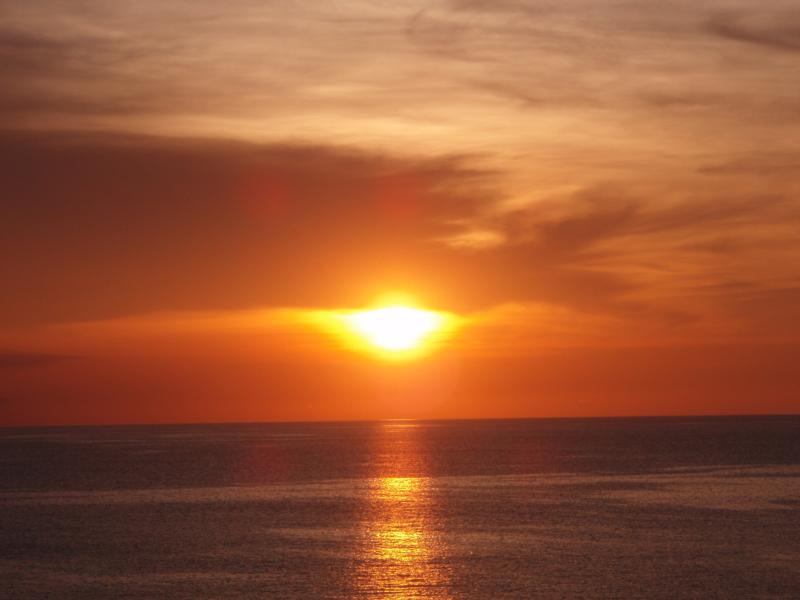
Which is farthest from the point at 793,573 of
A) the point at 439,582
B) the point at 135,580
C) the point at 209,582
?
the point at 135,580

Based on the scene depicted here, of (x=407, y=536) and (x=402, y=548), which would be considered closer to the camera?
(x=402, y=548)

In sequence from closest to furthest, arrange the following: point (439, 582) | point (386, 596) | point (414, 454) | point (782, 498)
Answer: point (386, 596) < point (439, 582) < point (782, 498) < point (414, 454)

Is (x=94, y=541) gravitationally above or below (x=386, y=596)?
below

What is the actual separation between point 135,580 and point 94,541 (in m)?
14.8

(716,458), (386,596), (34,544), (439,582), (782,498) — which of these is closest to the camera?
(386,596)

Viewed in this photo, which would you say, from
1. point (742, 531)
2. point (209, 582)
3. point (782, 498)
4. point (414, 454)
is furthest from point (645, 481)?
point (414, 454)

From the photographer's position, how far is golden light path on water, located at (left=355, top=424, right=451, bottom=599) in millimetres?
41562

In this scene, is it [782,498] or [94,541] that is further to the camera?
[782,498]

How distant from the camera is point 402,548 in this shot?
177ft

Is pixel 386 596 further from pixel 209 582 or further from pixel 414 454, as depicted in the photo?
pixel 414 454

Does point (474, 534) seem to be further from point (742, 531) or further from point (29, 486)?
point (29, 486)

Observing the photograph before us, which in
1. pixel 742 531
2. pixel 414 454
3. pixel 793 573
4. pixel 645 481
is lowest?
pixel 414 454

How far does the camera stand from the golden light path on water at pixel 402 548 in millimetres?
41562

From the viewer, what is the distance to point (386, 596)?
3972 centimetres
